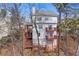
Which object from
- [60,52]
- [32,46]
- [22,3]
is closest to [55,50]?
[60,52]

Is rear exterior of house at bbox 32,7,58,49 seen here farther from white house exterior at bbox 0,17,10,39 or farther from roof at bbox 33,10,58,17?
white house exterior at bbox 0,17,10,39

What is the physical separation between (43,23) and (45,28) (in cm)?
4

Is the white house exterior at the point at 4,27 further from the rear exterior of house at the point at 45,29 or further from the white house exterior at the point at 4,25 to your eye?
the rear exterior of house at the point at 45,29

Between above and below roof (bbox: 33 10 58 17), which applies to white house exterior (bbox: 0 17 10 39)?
below

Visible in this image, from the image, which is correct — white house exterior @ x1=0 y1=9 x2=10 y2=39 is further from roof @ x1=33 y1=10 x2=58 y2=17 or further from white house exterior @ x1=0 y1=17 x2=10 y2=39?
roof @ x1=33 y1=10 x2=58 y2=17

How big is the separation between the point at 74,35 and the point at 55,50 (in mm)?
166

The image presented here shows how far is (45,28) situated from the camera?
1350mm

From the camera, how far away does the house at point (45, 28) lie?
135 centimetres

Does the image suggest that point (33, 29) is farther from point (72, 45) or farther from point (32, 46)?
point (72, 45)

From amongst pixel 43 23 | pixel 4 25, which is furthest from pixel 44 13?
pixel 4 25

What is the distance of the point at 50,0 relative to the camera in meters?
1.36

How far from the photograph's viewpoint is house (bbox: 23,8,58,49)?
135 cm

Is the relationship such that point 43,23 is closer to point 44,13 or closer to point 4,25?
point 44,13

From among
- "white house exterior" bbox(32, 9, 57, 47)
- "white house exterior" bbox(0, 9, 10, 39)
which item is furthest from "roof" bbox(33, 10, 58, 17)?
"white house exterior" bbox(0, 9, 10, 39)
